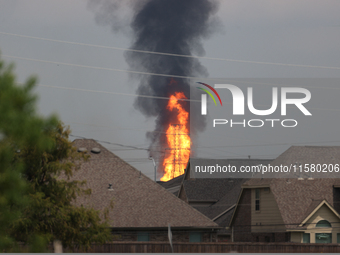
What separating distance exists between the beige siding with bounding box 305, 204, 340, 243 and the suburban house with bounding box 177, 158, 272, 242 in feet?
30.3

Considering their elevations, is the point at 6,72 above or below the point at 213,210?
above

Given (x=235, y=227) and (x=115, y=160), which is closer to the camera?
(x=115, y=160)

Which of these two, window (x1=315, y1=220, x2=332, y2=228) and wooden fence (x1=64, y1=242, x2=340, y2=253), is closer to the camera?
wooden fence (x1=64, y1=242, x2=340, y2=253)

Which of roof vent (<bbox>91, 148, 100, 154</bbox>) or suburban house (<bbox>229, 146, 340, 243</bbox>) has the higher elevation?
roof vent (<bbox>91, 148, 100, 154</bbox>)

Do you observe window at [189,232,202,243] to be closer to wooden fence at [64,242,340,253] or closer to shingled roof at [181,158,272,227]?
wooden fence at [64,242,340,253]

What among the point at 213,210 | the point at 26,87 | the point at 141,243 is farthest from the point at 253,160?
the point at 26,87

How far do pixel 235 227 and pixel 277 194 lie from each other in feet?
17.5

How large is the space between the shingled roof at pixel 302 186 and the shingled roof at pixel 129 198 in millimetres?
7193

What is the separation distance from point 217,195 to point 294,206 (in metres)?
15.7

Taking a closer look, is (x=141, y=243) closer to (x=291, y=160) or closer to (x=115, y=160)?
(x=115, y=160)

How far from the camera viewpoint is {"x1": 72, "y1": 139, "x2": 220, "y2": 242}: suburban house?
32456mm

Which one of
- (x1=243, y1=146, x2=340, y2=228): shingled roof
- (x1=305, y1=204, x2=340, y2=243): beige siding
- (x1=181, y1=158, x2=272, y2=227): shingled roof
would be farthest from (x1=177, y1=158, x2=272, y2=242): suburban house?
(x1=305, y1=204, x2=340, y2=243): beige siding

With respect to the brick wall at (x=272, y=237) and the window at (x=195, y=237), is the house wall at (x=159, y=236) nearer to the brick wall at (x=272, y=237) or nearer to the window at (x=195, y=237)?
the window at (x=195, y=237)

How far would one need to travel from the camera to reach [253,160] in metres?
59.3
